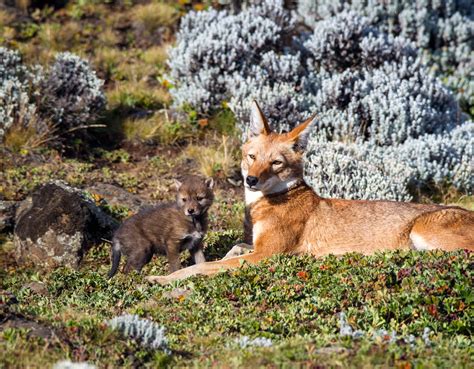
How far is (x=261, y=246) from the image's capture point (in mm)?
8523

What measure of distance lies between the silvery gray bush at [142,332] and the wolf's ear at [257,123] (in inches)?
163

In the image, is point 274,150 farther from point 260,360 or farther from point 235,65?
point 235,65

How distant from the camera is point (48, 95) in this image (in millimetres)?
14086

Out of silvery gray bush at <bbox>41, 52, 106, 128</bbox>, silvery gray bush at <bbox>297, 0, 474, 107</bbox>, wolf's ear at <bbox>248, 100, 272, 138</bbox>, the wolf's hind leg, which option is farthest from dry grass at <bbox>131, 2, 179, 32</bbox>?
the wolf's hind leg

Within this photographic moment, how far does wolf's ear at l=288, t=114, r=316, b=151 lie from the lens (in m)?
9.01

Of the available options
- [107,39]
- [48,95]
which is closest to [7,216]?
[48,95]

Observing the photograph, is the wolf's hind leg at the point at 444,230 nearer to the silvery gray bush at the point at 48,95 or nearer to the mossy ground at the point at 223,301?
the mossy ground at the point at 223,301

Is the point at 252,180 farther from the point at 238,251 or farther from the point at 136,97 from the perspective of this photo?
the point at 136,97

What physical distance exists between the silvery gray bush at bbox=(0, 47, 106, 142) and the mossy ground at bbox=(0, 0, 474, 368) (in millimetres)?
549

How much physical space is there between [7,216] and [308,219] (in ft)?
15.7

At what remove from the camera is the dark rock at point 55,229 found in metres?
9.85

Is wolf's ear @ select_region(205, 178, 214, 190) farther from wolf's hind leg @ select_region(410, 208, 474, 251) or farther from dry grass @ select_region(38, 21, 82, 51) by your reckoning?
dry grass @ select_region(38, 21, 82, 51)

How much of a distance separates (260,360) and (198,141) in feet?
32.1

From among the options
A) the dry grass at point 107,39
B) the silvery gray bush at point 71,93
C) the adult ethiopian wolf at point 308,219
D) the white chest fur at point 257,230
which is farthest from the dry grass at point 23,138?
the white chest fur at point 257,230
